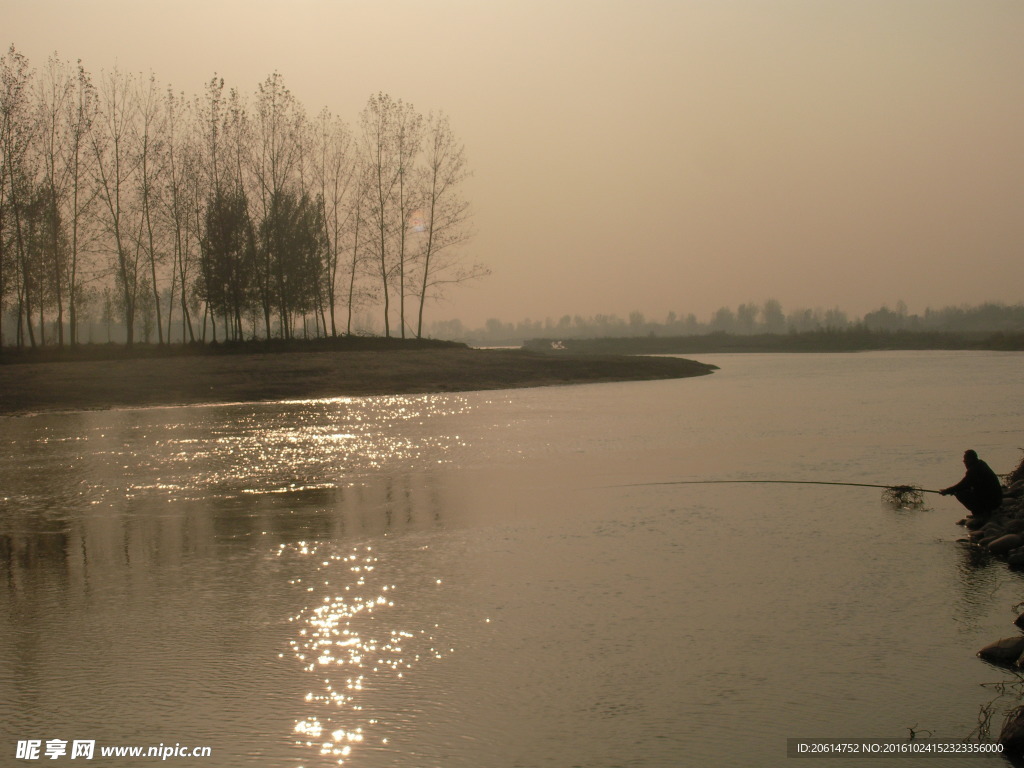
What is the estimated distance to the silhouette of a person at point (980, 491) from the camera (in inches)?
491

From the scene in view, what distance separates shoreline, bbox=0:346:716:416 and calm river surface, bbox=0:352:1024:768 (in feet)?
53.5

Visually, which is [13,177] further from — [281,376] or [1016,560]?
[1016,560]

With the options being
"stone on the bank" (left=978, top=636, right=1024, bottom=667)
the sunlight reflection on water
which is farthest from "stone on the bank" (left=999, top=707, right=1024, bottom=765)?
the sunlight reflection on water

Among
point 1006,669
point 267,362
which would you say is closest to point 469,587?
point 1006,669

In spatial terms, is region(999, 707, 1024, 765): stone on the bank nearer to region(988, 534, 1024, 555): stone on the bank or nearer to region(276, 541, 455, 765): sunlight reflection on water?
region(276, 541, 455, 765): sunlight reflection on water

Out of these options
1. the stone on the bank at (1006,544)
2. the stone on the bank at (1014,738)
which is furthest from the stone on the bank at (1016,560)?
the stone on the bank at (1014,738)

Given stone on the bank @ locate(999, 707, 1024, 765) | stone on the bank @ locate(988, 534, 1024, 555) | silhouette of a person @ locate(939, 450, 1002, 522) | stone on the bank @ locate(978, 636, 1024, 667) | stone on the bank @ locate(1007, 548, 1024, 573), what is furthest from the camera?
silhouette of a person @ locate(939, 450, 1002, 522)

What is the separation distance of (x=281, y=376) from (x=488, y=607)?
3464 cm

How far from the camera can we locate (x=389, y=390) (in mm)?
41594

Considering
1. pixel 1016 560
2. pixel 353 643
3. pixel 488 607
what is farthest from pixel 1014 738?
pixel 1016 560

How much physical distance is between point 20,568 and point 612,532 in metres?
6.83

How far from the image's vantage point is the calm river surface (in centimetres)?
632

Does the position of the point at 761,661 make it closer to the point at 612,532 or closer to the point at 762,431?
the point at 612,532

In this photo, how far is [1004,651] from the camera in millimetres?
7410
